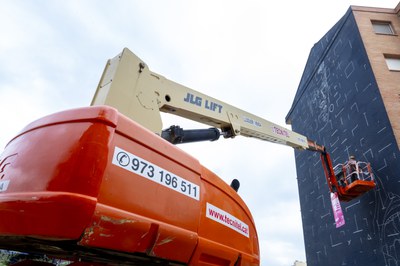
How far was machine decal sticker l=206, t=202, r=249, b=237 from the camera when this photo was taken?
8.66 feet

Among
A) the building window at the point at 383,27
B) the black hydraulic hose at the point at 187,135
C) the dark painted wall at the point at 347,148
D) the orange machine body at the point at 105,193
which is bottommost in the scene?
the orange machine body at the point at 105,193

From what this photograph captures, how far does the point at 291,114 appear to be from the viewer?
809 inches

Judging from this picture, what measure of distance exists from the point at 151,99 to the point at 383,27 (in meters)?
15.4

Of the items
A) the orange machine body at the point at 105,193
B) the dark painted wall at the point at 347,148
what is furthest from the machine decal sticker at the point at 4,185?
the dark painted wall at the point at 347,148

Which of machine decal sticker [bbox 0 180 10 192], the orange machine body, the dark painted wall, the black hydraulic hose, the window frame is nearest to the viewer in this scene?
the orange machine body

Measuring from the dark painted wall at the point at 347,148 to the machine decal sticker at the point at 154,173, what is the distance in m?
10.0

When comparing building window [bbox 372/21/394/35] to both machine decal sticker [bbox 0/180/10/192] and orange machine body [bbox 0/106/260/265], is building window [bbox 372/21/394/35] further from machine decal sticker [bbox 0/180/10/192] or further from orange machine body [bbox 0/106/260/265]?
machine decal sticker [bbox 0/180/10/192]

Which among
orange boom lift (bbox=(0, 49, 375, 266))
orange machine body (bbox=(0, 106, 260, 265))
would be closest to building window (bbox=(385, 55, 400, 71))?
orange boom lift (bbox=(0, 49, 375, 266))

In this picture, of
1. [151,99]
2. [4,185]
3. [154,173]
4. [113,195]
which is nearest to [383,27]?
[151,99]

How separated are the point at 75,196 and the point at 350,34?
1576cm

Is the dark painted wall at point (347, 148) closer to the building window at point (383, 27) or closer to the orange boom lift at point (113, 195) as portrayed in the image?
the building window at point (383, 27)

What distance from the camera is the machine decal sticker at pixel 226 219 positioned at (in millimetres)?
2639

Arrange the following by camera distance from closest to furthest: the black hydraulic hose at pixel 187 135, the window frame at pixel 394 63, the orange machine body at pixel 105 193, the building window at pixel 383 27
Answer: the orange machine body at pixel 105 193, the black hydraulic hose at pixel 187 135, the window frame at pixel 394 63, the building window at pixel 383 27

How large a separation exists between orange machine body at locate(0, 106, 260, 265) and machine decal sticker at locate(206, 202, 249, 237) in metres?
0.02
